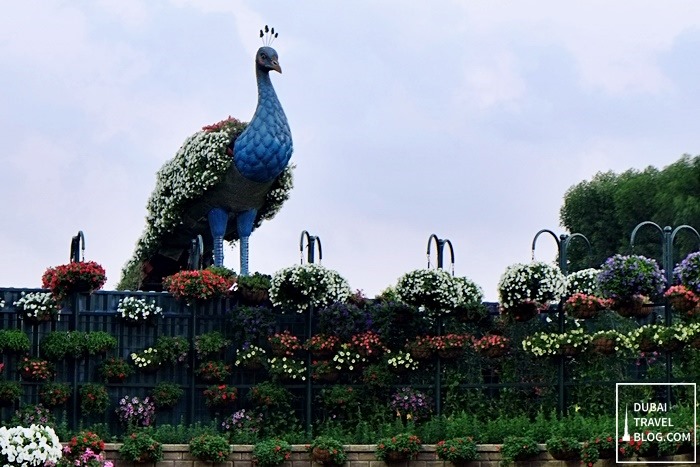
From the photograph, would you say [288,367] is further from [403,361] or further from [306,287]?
[403,361]

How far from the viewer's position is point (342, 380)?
18.7 metres

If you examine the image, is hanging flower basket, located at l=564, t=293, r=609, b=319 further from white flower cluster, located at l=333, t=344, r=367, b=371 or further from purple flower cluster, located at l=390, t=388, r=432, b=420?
white flower cluster, located at l=333, t=344, r=367, b=371

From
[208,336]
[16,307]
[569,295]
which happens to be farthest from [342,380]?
[16,307]

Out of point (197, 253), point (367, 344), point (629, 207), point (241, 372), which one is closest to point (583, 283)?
point (367, 344)

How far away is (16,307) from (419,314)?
5646 mm

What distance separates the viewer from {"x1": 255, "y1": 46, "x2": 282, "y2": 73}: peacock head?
823 inches

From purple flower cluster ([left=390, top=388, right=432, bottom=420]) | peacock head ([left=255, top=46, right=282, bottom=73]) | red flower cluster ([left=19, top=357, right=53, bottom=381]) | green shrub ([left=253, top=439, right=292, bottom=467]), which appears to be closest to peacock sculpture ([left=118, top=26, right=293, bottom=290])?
peacock head ([left=255, top=46, right=282, bottom=73])

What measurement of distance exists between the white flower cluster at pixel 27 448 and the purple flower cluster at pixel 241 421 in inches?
150

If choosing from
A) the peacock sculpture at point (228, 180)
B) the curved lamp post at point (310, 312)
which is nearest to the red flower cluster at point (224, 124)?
the peacock sculpture at point (228, 180)

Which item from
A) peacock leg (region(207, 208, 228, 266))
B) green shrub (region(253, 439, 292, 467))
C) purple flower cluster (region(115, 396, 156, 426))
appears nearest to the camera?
green shrub (region(253, 439, 292, 467))

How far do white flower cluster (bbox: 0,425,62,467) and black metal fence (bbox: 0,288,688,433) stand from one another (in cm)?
337

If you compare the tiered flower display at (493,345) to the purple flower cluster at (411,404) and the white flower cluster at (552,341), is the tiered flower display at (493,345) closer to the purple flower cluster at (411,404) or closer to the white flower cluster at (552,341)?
the white flower cluster at (552,341)

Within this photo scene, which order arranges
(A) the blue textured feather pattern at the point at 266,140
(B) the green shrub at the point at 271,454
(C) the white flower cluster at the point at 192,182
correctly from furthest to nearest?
(C) the white flower cluster at the point at 192,182 → (A) the blue textured feather pattern at the point at 266,140 → (B) the green shrub at the point at 271,454

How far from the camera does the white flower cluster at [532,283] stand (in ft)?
58.8
